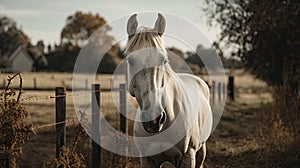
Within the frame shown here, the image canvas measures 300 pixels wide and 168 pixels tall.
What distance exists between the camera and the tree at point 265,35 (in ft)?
38.3

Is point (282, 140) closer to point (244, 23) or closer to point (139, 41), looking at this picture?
point (139, 41)

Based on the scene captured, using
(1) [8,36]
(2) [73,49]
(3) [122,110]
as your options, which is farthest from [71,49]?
(3) [122,110]

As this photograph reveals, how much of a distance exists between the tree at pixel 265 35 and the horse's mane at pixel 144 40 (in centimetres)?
762

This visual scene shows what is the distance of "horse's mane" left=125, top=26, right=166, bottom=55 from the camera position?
3775 millimetres

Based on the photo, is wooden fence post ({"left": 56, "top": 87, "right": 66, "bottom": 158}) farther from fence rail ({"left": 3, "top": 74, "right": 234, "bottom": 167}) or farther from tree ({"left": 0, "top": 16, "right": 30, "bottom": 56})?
tree ({"left": 0, "top": 16, "right": 30, "bottom": 56})

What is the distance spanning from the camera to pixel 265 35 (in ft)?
42.9

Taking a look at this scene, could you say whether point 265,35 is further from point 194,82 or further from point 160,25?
point 160,25

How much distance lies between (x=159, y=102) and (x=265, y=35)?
404 inches

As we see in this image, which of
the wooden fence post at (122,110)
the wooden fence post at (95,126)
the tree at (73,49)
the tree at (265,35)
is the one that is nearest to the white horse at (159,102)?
the wooden fence post at (95,126)

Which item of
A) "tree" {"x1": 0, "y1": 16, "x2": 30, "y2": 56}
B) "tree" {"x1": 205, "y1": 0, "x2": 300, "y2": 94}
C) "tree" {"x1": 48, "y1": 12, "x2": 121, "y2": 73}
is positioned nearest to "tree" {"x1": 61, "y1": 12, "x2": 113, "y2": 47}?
"tree" {"x1": 48, "y1": 12, "x2": 121, "y2": 73}

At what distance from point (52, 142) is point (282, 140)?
16.9 feet

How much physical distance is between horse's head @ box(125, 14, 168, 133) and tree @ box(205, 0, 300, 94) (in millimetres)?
7660

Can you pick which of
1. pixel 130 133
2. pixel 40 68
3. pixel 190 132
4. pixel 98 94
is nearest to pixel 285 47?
pixel 130 133

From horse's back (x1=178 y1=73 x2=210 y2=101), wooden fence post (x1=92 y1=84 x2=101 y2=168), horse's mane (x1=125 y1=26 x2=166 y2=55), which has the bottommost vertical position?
wooden fence post (x1=92 y1=84 x2=101 y2=168)
